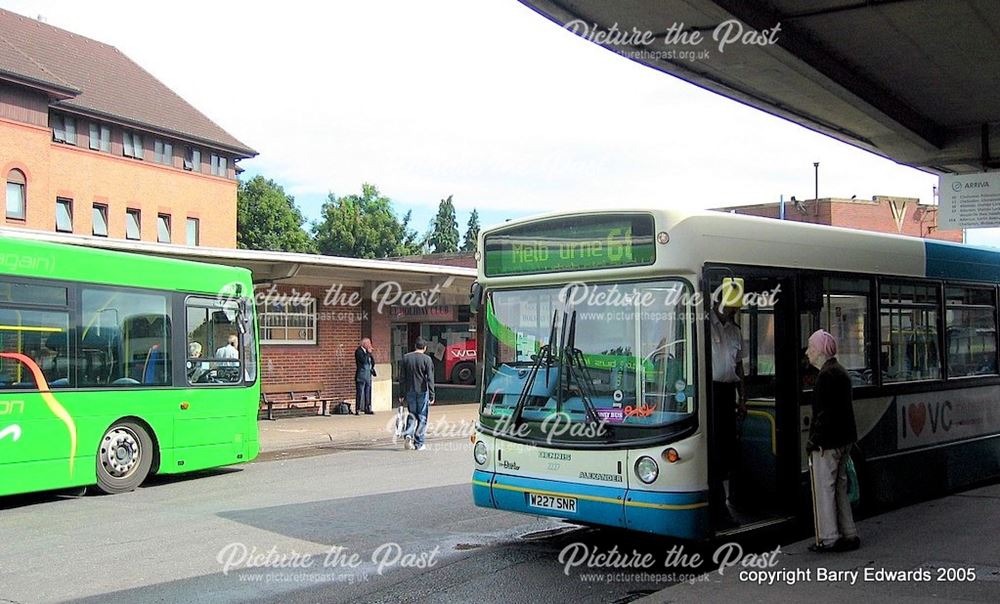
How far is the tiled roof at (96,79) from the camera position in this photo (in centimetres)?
3841

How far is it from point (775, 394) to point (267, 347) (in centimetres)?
1557

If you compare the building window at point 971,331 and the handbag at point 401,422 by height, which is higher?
the building window at point 971,331

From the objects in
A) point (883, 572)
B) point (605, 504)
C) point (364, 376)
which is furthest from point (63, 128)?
point (883, 572)

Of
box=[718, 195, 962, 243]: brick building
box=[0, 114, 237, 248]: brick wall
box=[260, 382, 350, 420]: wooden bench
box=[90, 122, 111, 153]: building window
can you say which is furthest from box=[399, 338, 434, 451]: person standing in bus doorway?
box=[90, 122, 111, 153]: building window

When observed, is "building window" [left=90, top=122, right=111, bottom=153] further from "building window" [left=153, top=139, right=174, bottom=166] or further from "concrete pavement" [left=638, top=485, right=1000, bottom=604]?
"concrete pavement" [left=638, top=485, right=1000, bottom=604]

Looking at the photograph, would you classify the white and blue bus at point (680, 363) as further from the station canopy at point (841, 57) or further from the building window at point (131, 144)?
the building window at point (131, 144)

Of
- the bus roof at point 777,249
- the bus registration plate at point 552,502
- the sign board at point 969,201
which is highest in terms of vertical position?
the sign board at point 969,201

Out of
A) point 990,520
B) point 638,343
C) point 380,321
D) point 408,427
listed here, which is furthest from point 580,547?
point 380,321

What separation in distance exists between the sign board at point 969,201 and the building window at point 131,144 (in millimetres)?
38324

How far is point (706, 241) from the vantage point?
288 inches

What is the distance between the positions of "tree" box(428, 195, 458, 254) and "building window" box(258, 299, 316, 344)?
80507 millimetres

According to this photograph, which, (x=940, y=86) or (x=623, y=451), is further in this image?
(x=940, y=86)

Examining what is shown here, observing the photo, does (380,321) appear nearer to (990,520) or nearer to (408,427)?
(408,427)

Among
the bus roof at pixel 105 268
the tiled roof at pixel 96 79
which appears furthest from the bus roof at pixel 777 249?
the tiled roof at pixel 96 79
